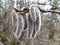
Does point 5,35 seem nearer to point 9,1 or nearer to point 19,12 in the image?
point 9,1

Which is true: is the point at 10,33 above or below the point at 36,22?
below

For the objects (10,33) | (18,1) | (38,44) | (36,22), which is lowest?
(38,44)

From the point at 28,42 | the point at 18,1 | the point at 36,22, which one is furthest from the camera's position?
the point at 28,42

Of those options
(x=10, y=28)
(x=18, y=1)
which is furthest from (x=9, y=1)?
(x=10, y=28)

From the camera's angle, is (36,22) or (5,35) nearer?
(36,22)

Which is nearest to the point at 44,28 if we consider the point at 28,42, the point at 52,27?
the point at 52,27

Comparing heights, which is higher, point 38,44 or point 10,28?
point 10,28

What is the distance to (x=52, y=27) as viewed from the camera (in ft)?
9.43

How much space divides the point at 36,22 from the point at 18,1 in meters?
1.96

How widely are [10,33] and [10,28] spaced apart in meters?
0.07

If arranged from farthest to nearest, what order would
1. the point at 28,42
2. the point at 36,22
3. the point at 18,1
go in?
the point at 28,42
the point at 18,1
the point at 36,22

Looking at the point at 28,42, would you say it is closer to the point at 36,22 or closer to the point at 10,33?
the point at 10,33

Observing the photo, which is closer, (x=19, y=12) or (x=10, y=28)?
(x=19, y=12)

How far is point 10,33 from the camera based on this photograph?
2.84m
